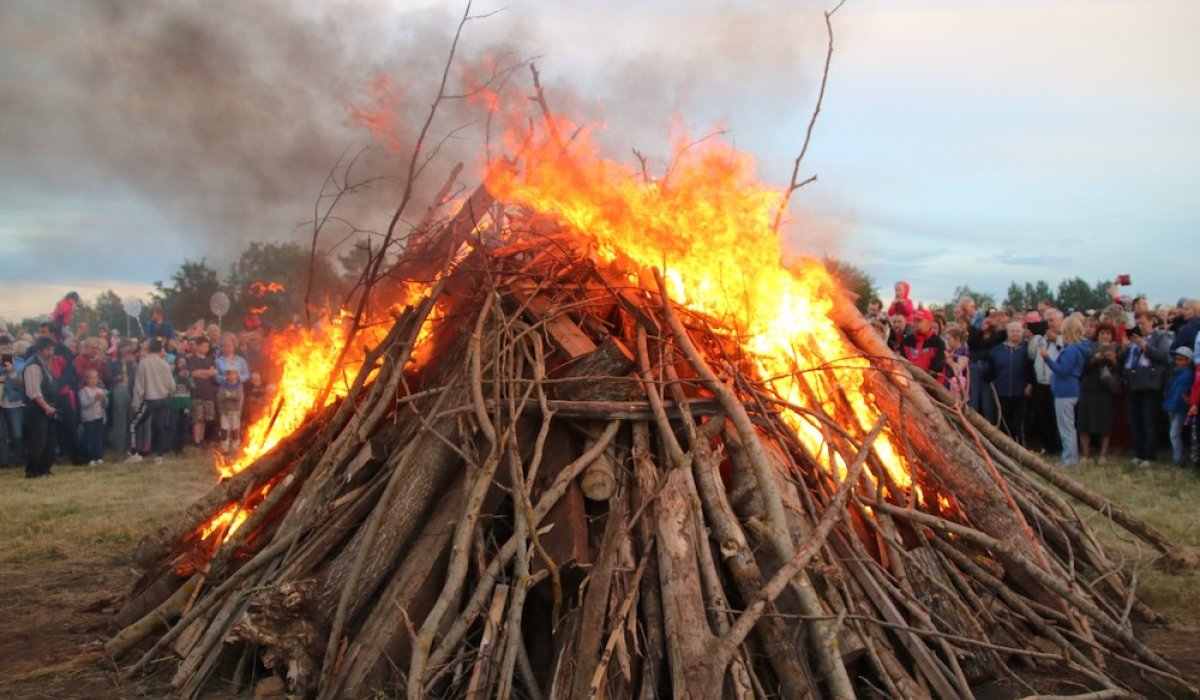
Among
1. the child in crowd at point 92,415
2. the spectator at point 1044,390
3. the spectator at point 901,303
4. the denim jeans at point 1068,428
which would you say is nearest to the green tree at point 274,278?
the child in crowd at point 92,415

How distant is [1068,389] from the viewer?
12.9 metres

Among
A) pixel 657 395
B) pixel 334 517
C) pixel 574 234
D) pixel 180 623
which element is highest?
pixel 574 234

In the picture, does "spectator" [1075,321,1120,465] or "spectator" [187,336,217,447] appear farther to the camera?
"spectator" [187,336,217,447]

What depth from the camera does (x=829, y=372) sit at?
22.1 ft

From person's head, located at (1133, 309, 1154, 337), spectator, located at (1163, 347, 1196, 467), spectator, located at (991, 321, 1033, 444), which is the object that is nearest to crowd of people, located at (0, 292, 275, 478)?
spectator, located at (991, 321, 1033, 444)

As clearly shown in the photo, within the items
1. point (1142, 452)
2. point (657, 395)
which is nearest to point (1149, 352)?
point (1142, 452)

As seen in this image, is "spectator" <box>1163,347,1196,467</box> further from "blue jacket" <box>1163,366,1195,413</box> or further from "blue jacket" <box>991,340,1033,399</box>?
"blue jacket" <box>991,340,1033,399</box>

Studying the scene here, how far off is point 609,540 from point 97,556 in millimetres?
6077

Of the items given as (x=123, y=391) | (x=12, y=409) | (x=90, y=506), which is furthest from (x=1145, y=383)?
(x=12, y=409)

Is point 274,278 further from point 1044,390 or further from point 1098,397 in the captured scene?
point 1098,397

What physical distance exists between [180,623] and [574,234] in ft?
12.3

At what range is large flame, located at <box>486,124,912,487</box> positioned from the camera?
21.8 feet

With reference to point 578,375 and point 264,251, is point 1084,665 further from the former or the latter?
point 264,251

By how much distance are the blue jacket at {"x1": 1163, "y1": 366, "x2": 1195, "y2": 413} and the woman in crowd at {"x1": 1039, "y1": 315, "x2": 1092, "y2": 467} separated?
1070mm
